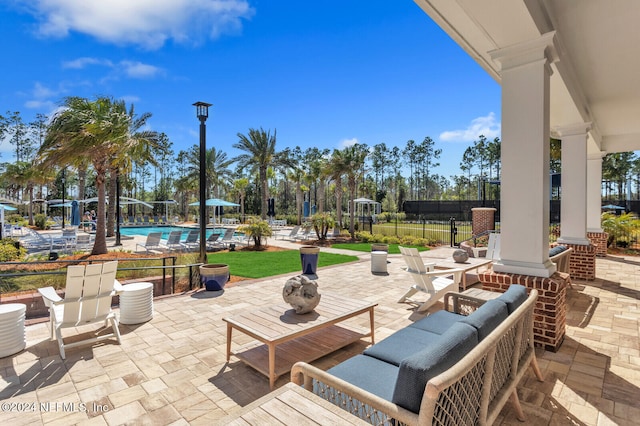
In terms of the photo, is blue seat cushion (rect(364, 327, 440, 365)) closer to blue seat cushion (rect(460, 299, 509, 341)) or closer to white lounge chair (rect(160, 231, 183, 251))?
blue seat cushion (rect(460, 299, 509, 341))

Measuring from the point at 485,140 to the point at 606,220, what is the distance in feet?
138

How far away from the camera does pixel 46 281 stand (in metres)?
6.42

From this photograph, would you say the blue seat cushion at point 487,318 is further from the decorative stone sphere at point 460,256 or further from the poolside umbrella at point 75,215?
the poolside umbrella at point 75,215

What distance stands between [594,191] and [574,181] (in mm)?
3874

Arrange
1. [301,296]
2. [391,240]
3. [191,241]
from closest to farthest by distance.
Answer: [301,296] < [191,241] < [391,240]

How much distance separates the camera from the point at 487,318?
1.92 m

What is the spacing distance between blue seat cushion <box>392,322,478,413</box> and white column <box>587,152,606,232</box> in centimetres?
1030

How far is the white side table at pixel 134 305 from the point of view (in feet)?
14.0

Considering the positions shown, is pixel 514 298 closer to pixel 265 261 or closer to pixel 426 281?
pixel 426 281

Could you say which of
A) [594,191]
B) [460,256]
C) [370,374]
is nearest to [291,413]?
[370,374]

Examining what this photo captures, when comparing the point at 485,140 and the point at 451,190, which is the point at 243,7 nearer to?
the point at 485,140

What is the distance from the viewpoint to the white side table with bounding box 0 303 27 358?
3.28 m

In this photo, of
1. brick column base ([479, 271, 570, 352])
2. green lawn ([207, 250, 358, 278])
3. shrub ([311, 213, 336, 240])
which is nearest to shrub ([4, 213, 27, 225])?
green lawn ([207, 250, 358, 278])

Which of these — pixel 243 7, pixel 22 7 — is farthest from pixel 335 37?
pixel 22 7
